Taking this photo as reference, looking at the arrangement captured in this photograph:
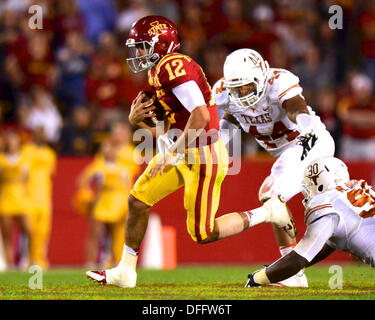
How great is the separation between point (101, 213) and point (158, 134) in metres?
4.32

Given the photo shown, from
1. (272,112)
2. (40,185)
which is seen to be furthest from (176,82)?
(40,185)

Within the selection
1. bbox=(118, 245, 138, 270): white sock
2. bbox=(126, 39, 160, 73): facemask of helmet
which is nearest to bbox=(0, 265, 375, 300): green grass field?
bbox=(118, 245, 138, 270): white sock

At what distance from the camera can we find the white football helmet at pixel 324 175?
5.69 m

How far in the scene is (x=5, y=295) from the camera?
5.50 metres

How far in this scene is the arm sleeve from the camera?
5.68 metres

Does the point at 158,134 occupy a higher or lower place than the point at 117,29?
lower

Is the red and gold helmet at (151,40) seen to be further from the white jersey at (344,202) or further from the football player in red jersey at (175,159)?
the white jersey at (344,202)

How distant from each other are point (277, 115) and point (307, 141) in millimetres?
463

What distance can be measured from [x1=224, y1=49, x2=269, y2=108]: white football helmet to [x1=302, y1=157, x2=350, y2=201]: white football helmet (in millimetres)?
787

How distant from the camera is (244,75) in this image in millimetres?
6152

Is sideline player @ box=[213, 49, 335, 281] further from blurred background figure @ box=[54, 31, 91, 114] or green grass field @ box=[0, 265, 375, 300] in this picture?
blurred background figure @ box=[54, 31, 91, 114]

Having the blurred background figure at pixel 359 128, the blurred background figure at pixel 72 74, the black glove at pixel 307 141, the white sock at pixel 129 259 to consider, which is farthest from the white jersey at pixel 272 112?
the blurred background figure at pixel 72 74
